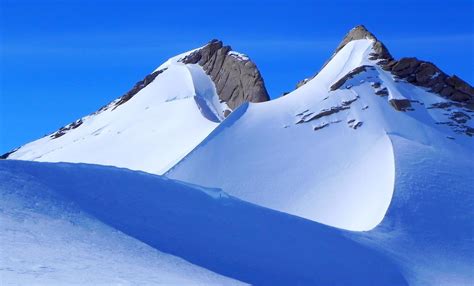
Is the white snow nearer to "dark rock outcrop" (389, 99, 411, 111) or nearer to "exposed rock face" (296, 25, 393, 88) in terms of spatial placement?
"exposed rock face" (296, 25, 393, 88)

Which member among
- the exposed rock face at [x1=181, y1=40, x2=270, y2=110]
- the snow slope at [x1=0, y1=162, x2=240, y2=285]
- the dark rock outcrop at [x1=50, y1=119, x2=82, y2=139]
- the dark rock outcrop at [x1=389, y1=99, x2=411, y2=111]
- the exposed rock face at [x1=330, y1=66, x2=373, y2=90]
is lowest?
the snow slope at [x1=0, y1=162, x2=240, y2=285]

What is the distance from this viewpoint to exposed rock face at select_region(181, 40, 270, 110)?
49000 millimetres

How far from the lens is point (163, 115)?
159 feet

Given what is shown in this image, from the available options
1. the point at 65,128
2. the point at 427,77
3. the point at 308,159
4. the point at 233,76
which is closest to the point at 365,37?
the point at 427,77

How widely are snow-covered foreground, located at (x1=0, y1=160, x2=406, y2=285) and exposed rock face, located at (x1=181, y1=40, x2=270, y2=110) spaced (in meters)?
26.6

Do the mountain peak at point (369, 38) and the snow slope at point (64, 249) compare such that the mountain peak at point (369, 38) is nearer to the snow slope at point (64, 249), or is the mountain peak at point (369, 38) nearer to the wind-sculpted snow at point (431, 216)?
the wind-sculpted snow at point (431, 216)

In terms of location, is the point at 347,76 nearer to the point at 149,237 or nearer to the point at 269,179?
the point at 269,179

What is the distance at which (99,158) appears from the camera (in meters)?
44.5

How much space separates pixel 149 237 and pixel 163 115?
1204 inches

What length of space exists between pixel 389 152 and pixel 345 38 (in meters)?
15.9

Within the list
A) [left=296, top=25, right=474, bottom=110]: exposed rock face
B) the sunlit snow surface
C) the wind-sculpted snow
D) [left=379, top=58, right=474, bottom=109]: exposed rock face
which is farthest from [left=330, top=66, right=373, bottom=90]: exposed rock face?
the sunlit snow surface

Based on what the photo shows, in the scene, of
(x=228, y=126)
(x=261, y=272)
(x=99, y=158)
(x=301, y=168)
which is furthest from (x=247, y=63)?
(x=261, y=272)

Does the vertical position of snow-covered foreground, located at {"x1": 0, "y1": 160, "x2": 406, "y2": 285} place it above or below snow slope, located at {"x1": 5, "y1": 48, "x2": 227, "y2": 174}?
below

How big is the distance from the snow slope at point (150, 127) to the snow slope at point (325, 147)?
3127 mm
